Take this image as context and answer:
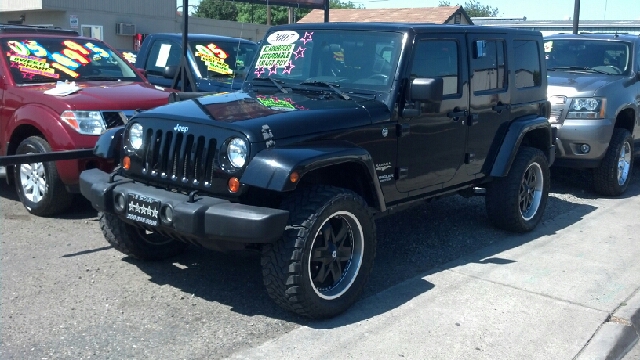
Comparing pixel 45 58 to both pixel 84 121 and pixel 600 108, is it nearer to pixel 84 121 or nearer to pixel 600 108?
pixel 84 121

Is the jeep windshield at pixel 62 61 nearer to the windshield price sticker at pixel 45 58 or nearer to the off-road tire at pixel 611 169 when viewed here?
the windshield price sticker at pixel 45 58

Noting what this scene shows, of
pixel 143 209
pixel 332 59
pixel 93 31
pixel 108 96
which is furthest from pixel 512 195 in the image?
pixel 93 31

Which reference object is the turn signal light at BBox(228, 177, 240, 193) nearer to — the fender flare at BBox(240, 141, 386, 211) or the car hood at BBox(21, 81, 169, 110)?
the fender flare at BBox(240, 141, 386, 211)

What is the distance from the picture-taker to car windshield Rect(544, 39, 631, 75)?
9.43m

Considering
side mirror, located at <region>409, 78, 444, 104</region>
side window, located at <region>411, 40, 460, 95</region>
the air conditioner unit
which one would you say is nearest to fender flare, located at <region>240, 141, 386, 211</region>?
side mirror, located at <region>409, 78, 444, 104</region>

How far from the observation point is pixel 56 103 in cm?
669

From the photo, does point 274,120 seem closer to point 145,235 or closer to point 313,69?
point 313,69

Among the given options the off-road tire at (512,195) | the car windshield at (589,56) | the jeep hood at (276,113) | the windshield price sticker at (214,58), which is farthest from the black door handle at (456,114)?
the windshield price sticker at (214,58)

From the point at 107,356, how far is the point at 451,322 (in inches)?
82.4

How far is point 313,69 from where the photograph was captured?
5664 mm

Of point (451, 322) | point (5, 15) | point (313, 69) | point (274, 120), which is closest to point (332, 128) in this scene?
point (274, 120)

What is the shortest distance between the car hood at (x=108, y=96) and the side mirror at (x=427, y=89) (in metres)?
3.06

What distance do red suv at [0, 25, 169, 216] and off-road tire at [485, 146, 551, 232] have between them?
11.1ft

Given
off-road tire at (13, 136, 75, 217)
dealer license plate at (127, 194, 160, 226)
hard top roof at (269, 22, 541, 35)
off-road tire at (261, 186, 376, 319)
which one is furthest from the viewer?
off-road tire at (13, 136, 75, 217)
